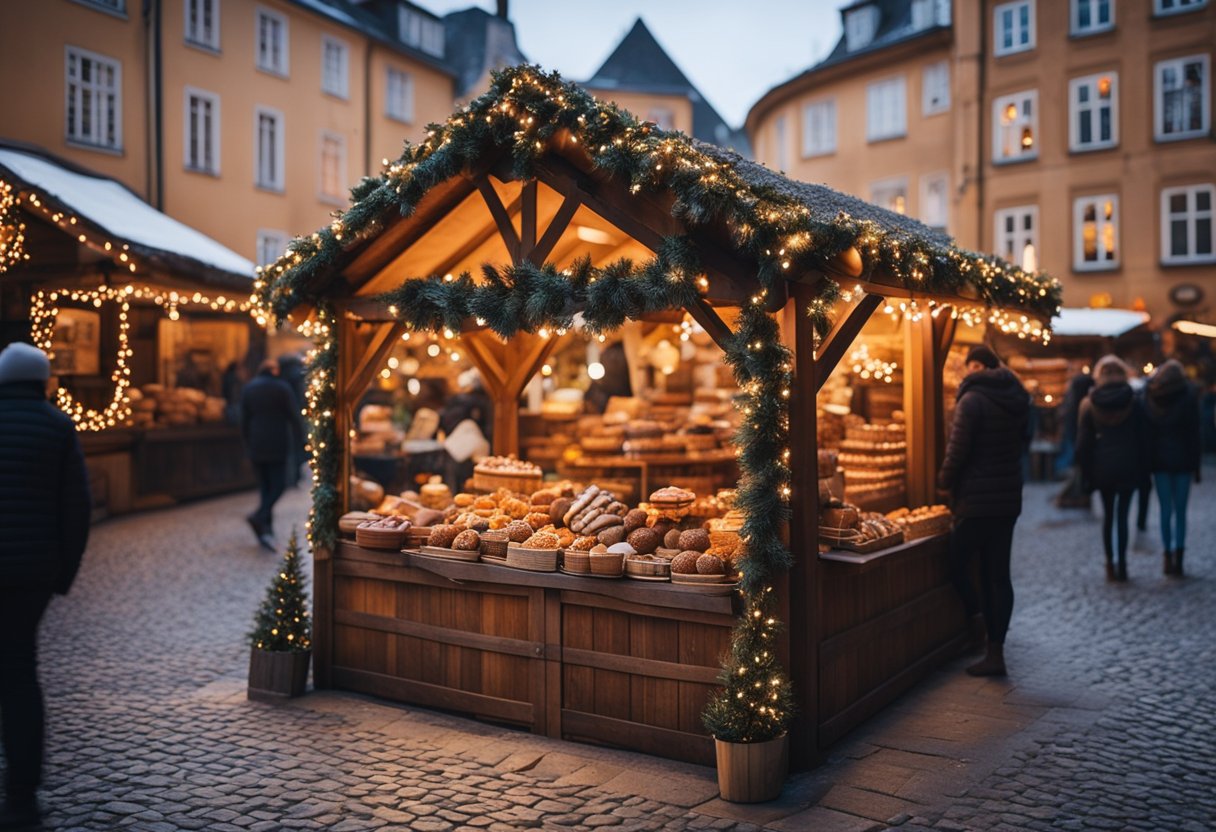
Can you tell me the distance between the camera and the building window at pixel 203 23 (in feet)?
70.8

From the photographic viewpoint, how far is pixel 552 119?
6.02 metres

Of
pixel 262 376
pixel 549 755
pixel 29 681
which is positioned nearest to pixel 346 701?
pixel 549 755

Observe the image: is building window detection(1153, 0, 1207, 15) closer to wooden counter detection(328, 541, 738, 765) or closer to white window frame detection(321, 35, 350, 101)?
white window frame detection(321, 35, 350, 101)

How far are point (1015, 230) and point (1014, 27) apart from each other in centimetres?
488

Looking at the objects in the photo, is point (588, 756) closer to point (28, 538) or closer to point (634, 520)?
point (634, 520)

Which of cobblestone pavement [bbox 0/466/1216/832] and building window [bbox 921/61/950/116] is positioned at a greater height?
building window [bbox 921/61/950/116]

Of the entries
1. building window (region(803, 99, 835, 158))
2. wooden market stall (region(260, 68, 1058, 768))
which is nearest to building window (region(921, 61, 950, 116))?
building window (region(803, 99, 835, 158))

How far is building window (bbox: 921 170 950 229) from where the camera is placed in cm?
2802

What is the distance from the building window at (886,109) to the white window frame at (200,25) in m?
17.0

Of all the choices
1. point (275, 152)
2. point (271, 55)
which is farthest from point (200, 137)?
point (271, 55)

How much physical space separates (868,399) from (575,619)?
18.9ft

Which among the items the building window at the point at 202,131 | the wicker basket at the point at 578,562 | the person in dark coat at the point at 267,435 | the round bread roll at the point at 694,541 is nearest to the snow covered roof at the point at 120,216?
the person in dark coat at the point at 267,435

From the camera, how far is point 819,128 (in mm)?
30672

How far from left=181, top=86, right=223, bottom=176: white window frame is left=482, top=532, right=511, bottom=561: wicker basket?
58.7 ft
